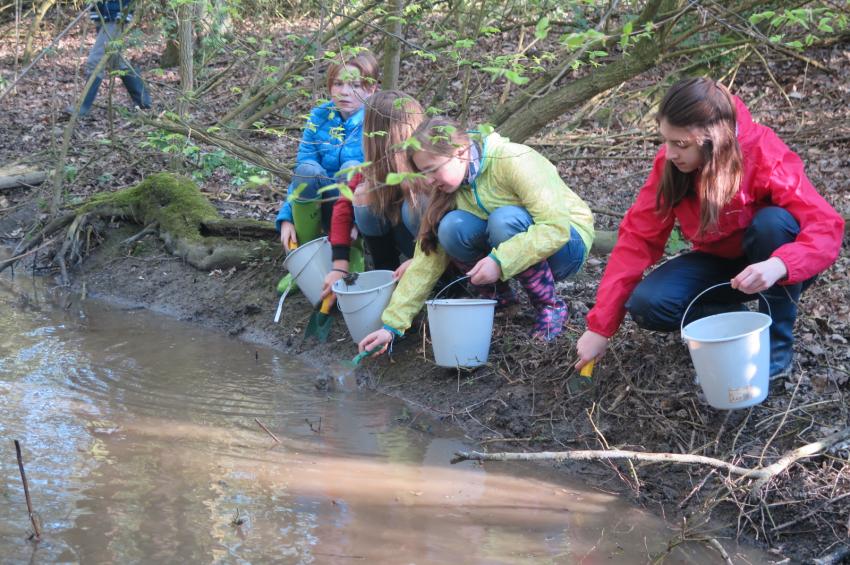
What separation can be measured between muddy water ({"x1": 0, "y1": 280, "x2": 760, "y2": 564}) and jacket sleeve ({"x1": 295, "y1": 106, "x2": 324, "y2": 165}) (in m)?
1.07

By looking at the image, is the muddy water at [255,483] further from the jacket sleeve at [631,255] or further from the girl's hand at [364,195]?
the girl's hand at [364,195]

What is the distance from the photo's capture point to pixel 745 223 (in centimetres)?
290

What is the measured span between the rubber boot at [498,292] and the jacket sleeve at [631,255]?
81cm

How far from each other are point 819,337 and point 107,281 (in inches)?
161

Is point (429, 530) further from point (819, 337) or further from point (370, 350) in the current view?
point (819, 337)

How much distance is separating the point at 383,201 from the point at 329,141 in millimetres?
767

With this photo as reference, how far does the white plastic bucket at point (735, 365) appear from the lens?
2.54 metres

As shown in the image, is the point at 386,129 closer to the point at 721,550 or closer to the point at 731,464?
the point at 731,464

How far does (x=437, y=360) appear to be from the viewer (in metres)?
3.54

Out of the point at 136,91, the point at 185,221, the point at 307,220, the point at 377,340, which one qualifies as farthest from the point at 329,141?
the point at 136,91

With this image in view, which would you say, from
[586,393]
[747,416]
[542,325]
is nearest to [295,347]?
[542,325]

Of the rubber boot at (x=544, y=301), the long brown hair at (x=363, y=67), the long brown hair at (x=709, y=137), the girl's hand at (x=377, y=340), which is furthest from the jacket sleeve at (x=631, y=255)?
the long brown hair at (x=363, y=67)

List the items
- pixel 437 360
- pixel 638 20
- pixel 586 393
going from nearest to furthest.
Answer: pixel 586 393
pixel 437 360
pixel 638 20

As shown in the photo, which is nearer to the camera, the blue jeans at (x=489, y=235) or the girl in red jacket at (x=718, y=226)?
the girl in red jacket at (x=718, y=226)
